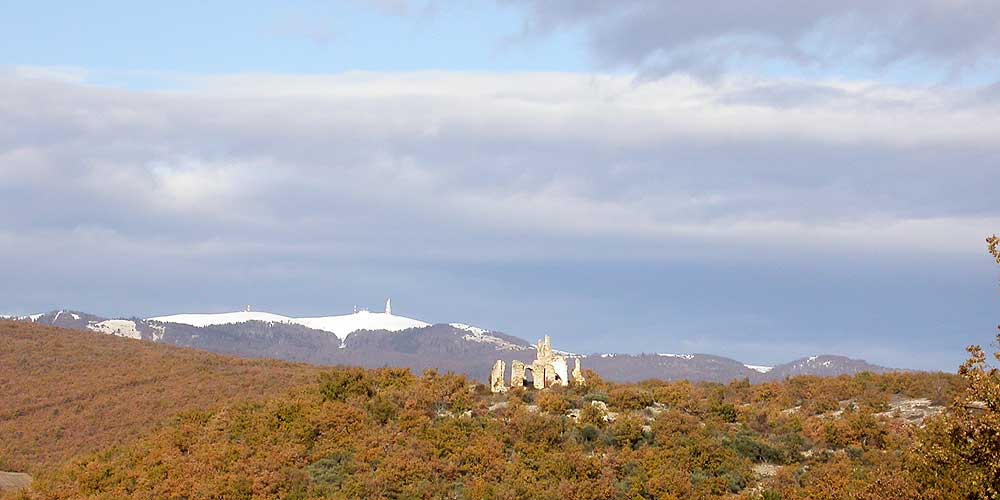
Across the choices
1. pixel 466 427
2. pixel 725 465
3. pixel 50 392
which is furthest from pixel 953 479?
pixel 50 392

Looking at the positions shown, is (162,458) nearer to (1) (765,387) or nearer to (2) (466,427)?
(2) (466,427)

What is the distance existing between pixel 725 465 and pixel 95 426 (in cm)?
4054

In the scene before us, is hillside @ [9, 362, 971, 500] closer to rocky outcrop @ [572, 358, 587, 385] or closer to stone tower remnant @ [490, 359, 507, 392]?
rocky outcrop @ [572, 358, 587, 385]

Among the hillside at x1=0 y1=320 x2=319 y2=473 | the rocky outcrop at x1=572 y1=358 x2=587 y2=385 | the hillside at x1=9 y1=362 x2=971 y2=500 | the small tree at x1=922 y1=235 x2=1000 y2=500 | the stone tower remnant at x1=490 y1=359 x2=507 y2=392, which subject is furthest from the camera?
the hillside at x1=0 y1=320 x2=319 y2=473

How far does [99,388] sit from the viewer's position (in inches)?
2820

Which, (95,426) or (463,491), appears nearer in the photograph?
(463,491)

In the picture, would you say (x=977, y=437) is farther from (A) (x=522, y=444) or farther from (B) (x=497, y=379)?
(B) (x=497, y=379)

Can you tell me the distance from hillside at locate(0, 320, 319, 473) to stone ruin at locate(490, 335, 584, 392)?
45.1 ft

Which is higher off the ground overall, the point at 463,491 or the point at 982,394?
the point at 982,394

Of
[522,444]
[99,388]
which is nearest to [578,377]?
[522,444]

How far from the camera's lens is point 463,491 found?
1357 inches

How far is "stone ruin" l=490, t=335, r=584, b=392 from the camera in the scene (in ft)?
151

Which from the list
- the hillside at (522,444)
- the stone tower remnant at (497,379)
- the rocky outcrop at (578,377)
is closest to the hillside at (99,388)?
the stone tower remnant at (497,379)

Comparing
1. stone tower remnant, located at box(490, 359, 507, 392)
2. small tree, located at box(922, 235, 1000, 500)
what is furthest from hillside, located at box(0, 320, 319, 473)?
small tree, located at box(922, 235, 1000, 500)
